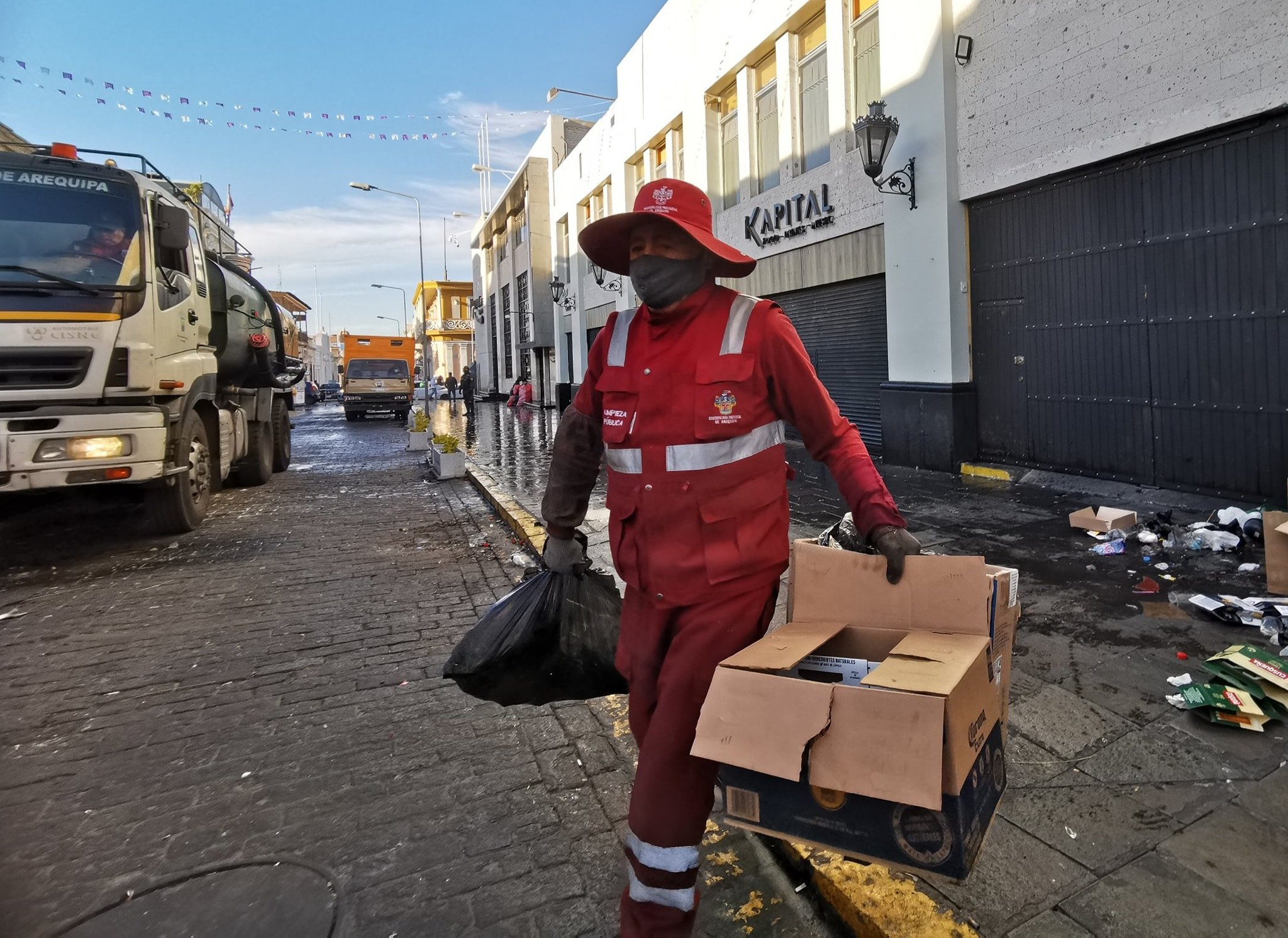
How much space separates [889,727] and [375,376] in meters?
30.5

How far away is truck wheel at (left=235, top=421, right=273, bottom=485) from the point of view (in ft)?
36.6

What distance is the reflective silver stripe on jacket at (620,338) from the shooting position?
219 centimetres

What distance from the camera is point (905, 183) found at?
366 inches

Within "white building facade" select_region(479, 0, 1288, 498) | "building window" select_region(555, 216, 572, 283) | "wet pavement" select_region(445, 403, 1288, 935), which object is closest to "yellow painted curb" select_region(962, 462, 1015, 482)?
"white building facade" select_region(479, 0, 1288, 498)

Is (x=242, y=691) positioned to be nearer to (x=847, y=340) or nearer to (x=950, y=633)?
(x=950, y=633)

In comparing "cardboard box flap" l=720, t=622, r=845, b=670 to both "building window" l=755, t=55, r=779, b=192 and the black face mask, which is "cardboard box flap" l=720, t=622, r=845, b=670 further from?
"building window" l=755, t=55, r=779, b=192

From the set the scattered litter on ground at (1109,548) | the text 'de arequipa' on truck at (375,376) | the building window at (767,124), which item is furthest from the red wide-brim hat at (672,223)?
the text 'de arequipa' on truck at (375,376)

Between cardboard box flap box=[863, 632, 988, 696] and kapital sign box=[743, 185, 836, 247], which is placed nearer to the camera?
cardboard box flap box=[863, 632, 988, 696]

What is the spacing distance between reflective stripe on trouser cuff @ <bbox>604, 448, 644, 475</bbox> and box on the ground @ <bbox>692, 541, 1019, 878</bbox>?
571mm

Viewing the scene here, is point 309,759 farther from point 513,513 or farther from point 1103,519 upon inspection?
point 1103,519

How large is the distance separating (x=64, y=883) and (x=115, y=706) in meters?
1.54

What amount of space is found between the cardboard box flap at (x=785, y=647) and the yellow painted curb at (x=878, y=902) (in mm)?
555

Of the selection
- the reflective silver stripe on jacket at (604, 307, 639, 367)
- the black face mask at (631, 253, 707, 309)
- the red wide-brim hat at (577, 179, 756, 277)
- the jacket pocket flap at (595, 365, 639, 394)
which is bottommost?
the jacket pocket flap at (595, 365, 639, 394)

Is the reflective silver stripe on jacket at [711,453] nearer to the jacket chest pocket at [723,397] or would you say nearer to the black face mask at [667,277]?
the jacket chest pocket at [723,397]
